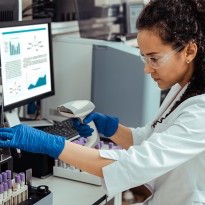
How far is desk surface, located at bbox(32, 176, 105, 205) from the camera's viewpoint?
140 centimetres

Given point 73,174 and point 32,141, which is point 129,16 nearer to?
point 73,174

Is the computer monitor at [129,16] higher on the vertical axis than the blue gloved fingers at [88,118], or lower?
higher

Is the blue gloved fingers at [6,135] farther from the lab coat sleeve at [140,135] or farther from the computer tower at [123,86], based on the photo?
the computer tower at [123,86]

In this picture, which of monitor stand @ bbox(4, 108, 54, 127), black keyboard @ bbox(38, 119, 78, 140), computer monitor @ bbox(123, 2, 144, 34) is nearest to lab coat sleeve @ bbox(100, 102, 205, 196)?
black keyboard @ bbox(38, 119, 78, 140)

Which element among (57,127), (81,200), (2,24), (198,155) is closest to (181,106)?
(198,155)

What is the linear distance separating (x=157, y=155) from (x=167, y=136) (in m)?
0.06

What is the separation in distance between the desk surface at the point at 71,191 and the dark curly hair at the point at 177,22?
0.60 m

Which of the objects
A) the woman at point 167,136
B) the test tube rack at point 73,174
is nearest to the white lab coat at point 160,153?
the woman at point 167,136

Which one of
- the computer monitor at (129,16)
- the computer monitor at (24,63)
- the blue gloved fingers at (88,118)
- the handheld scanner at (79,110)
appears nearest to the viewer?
the handheld scanner at (79,110)

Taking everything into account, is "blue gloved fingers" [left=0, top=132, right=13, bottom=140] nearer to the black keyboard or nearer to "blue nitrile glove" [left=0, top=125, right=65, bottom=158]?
"blue nitrile glove" [left=0, top=125, right=65, bottom=158]

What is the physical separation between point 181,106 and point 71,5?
1295mm

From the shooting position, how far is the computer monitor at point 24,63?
63.4 inches

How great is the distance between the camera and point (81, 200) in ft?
4.60

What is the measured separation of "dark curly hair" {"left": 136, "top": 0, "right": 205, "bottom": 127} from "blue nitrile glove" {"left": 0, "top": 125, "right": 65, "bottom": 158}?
43cm
